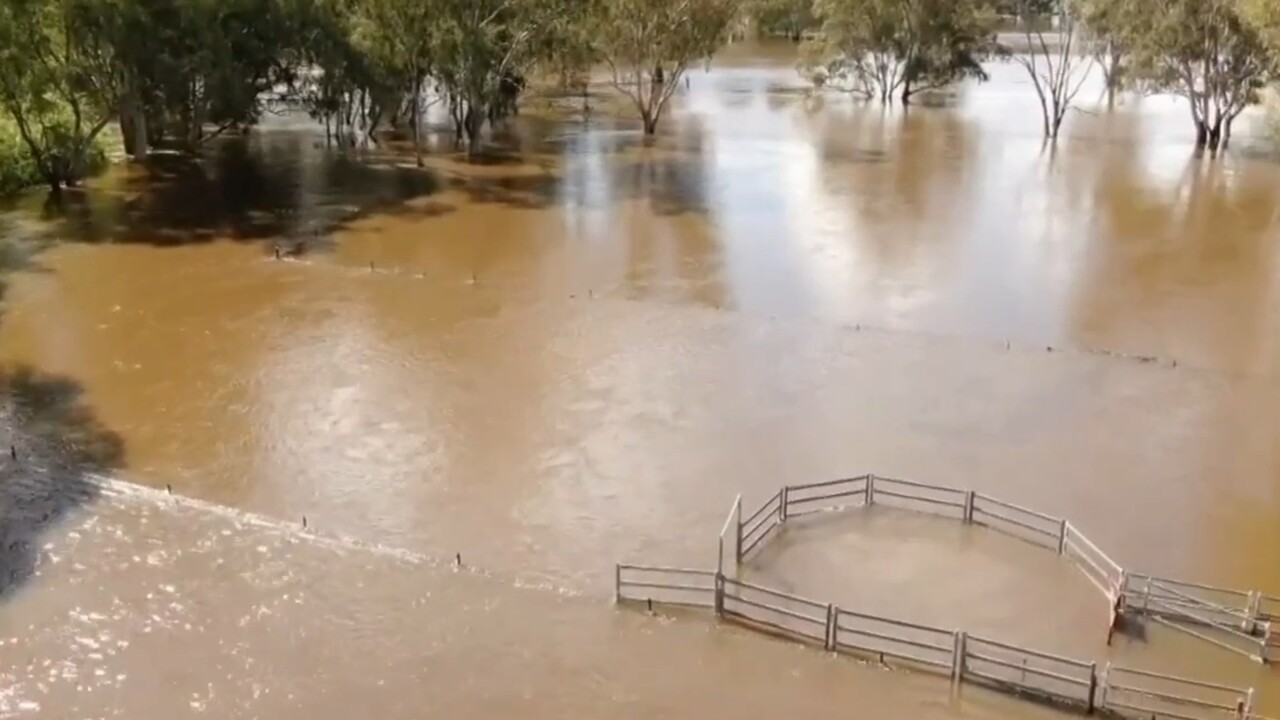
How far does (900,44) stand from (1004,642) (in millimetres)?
52690

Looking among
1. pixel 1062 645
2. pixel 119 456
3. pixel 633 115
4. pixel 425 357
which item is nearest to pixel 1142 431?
pixel 1062 645

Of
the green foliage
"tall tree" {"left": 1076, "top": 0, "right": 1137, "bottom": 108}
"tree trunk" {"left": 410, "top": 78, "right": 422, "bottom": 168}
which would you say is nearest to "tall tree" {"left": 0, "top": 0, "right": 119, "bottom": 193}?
"tree trunk" {"left": 410, "top": 78, "right": 422, "bottom": 168}

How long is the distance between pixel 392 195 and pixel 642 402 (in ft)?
65.8

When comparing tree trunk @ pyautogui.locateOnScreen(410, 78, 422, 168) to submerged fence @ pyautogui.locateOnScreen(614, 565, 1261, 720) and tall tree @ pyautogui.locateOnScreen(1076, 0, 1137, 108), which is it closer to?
tall tree @ pyautogui.locateOnScreen(1076, 0, 1137, 108)

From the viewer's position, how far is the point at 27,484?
18.0 meters

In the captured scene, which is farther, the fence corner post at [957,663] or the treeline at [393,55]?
the treeline at [393,55]

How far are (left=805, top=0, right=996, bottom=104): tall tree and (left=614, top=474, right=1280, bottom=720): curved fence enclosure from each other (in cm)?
4673

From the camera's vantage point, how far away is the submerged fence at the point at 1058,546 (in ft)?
46.6

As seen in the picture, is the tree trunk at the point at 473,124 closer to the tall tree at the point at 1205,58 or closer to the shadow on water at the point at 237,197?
the shadow on water at the point at 237,197

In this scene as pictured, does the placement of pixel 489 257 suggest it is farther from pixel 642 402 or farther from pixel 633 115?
pixel 633 115

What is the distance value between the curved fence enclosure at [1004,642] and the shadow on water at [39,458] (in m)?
8.31

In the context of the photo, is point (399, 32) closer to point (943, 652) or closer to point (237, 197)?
point (237, 197)

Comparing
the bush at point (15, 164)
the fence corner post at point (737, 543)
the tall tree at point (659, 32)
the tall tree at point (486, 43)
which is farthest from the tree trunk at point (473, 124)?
the fence corner post at point (737, 543)

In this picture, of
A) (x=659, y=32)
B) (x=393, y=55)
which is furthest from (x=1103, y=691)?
(x=659, y=32)
